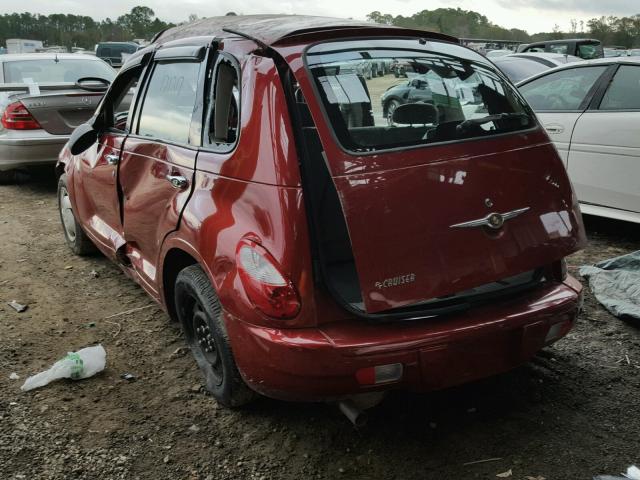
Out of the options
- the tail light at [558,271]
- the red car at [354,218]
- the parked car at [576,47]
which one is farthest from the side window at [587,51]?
the tail light at [558,271]

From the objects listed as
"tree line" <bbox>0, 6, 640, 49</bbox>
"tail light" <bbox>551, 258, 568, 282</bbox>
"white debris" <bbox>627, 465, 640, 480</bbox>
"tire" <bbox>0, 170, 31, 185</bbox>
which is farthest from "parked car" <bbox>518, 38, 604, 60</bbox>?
"tree line" <bbox>0, 6, 640, 49</bbox>

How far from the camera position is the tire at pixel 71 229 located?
192 inches

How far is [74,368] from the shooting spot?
316 cm

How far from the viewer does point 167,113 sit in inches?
126

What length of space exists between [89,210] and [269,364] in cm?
253

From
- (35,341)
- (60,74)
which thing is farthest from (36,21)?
(35,341)

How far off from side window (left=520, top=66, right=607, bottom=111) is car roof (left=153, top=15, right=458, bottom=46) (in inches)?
102

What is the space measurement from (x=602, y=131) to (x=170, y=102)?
3.45m

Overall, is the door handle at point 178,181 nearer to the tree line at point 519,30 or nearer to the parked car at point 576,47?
the parked car at point 576,47

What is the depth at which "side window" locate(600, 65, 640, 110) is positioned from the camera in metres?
4.79

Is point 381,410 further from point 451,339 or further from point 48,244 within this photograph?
point 48,244

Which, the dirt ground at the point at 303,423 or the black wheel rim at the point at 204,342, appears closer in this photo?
the dirt ground at the point at 303,423

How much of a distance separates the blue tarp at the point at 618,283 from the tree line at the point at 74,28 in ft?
259

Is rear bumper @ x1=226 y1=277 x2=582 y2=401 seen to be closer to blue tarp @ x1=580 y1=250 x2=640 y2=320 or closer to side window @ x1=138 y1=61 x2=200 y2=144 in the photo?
side window @ x1=138 y1=61 x2=200 y2=144
